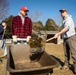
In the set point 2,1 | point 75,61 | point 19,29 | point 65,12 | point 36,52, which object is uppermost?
point 2,1

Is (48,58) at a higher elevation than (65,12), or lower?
lower

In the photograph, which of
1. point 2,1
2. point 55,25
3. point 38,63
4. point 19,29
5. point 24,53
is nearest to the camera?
point 38,63

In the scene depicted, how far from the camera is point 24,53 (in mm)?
5922

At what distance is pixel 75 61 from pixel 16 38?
2032 millimetres

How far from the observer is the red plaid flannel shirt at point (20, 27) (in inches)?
255

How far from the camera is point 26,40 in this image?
6.24m

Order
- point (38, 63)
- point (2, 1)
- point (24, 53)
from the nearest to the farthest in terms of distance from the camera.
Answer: point (38, 63) → point (24, 53) → point (2, 1)

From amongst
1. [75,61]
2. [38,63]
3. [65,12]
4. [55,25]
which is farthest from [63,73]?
[55,25]

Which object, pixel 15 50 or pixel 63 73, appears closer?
pixel 15 50

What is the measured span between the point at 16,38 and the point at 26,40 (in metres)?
0.32

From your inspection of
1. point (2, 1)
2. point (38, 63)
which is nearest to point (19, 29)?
point (38, 63)

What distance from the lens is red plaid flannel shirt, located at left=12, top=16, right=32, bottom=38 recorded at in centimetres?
646

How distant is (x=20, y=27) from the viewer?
651 centimetres

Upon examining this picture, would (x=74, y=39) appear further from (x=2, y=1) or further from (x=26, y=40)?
(x=2, y=1)
